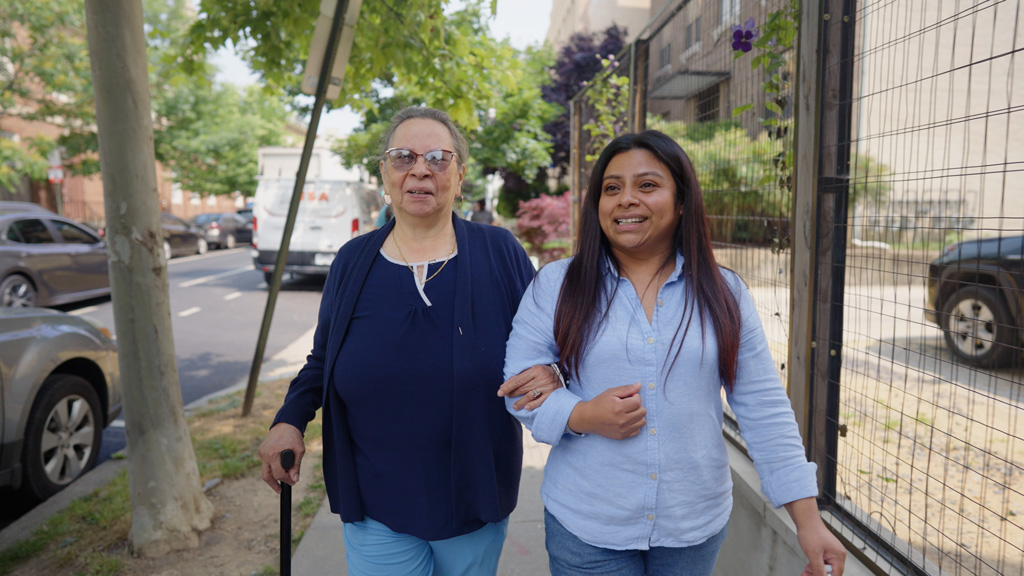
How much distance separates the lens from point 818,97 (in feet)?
7.39

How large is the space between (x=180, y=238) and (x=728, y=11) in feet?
69.3

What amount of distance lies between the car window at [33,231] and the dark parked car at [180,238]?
928cm

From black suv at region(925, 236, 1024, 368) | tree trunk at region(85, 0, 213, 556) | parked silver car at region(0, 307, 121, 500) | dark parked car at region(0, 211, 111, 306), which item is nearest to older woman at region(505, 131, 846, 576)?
black suv at region(925, 236, 1024, 368)

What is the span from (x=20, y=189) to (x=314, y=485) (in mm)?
26835

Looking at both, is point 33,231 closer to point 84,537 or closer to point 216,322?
point 216,322

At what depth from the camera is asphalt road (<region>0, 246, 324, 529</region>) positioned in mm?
6906

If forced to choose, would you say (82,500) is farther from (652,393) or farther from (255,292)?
(255,292)

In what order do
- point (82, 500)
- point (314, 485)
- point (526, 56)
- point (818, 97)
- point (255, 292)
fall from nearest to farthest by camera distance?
1. point (818, 97)
2. point (82, 500)
3. point (314, 485)
4. point (255, 292)
5. point (526, 56)

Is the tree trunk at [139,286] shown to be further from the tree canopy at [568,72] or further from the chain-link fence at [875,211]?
the tree canopy at [568,72]

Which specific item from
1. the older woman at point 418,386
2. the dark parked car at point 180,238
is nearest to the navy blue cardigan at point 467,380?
the older woman at point 418,386

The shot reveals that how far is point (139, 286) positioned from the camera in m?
3.29

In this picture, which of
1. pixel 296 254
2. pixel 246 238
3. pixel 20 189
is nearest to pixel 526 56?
pixel 296 254

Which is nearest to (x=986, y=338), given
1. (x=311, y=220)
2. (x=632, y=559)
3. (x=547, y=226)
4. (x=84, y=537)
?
(x=632, y=559)

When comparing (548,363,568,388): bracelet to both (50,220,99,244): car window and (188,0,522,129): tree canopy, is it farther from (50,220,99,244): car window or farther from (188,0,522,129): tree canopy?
(50,220,99,244): car window
